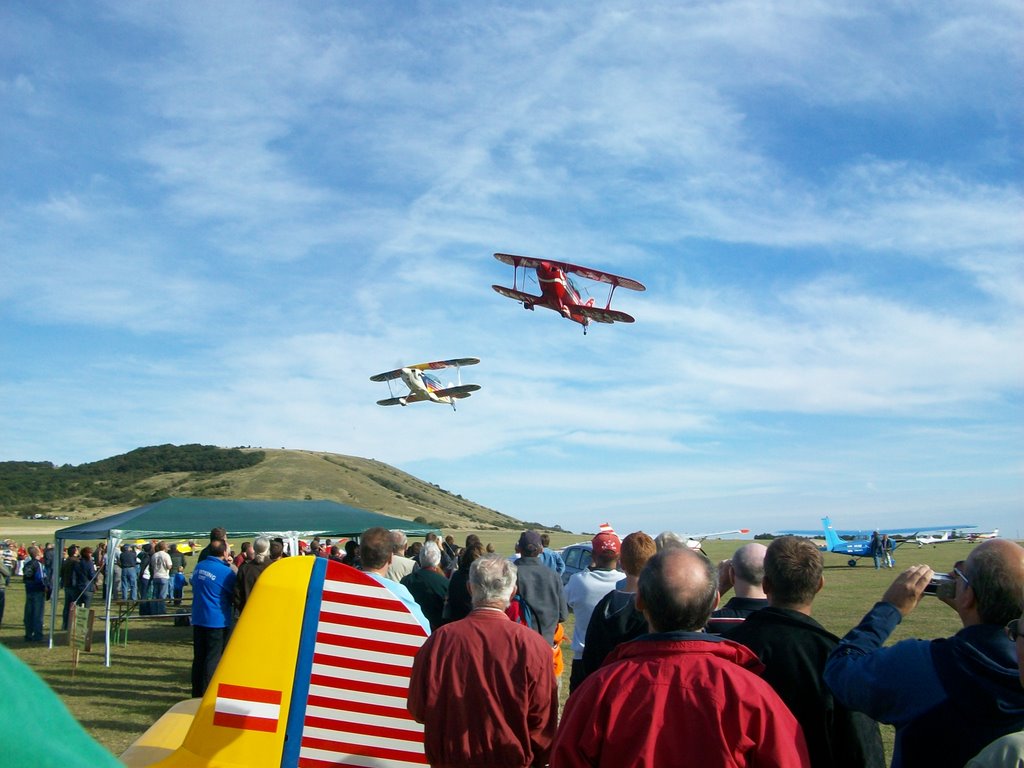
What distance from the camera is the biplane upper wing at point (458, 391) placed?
33.7 m

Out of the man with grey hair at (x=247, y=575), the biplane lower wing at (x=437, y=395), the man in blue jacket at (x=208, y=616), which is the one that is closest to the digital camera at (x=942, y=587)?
the man with grey hair at (x=247, y=575)

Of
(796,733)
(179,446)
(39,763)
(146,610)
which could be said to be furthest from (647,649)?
(179,446)

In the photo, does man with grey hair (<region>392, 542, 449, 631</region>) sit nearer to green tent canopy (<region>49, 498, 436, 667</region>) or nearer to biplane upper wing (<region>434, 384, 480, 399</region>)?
green tent canopy (<region>49, 498, 436, 667</region>)

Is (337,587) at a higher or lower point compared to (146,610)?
higher

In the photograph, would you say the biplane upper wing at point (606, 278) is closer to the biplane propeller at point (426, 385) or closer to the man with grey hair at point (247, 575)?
the biplane propeller at point (426, 385)

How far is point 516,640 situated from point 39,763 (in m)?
3.00

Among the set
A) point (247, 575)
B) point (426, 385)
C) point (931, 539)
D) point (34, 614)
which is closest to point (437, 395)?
point (426, 385)

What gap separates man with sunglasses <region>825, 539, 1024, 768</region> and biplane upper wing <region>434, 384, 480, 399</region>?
102 ft

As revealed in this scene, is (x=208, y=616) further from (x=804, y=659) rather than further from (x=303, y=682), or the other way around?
(x=804, y=659)

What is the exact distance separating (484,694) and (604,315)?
23893 millimetres

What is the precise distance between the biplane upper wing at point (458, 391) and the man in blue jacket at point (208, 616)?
23.9 metres

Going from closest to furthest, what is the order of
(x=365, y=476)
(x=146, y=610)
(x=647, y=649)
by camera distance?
(x=647, y=649)
(x=146, y=610)
(x=365, y=476)

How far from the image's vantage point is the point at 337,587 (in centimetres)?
327

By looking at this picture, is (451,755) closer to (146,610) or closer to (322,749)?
(322,749)
